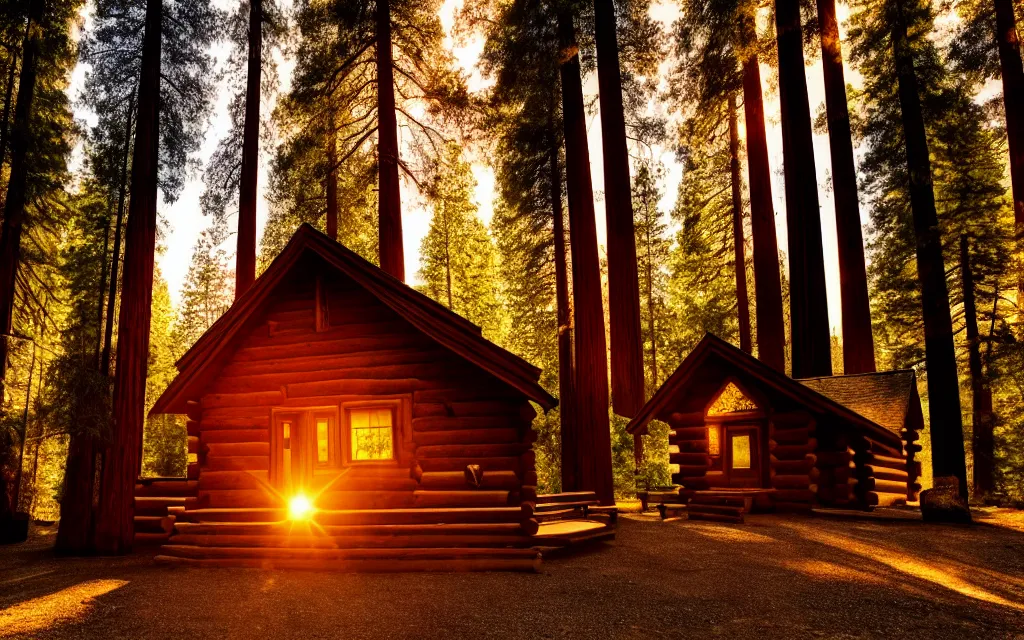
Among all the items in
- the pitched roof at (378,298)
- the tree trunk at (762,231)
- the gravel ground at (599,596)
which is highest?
the tree trunk at (762,231)

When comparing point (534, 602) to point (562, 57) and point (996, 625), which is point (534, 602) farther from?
point (562, 57)

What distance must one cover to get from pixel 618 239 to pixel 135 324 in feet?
35.6

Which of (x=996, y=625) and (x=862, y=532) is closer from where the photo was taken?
(x=996, y=625)

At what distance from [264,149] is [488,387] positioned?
1250cm

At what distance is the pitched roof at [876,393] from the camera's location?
17.2 metres

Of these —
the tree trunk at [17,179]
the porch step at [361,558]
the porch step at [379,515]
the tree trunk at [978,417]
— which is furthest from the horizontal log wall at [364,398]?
the tree trunk at [978,417]

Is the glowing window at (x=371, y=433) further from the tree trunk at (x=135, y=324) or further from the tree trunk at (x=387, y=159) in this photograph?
the tree trunk at (x=135, y=324)

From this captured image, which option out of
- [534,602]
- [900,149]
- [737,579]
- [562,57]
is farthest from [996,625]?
[900,149]

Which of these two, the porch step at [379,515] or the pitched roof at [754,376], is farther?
the pitched roof at [754,376]

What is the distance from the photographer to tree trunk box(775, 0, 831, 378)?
723 inches

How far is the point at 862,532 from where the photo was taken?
12.9 m

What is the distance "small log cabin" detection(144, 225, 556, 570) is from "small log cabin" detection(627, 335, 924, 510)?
6.19 metres

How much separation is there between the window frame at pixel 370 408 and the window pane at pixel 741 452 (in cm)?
1073

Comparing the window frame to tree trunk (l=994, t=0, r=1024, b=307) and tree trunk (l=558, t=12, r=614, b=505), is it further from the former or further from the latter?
tree trunk (l=994, t=0, r=1024, b=307)
